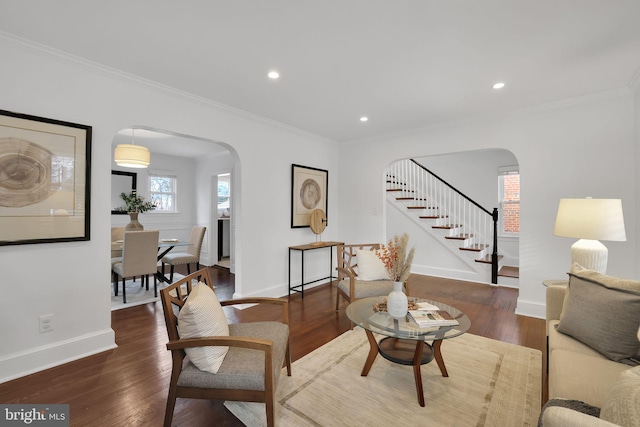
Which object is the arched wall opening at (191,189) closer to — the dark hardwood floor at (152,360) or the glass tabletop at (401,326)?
the dark hardwood floor at (152,360)

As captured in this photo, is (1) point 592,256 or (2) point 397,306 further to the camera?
(1) point 592,256

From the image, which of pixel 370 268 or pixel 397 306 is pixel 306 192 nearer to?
pixel 370 268

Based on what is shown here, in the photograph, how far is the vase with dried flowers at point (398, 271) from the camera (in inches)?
87.3

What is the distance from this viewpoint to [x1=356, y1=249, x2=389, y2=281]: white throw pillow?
3.49 metres

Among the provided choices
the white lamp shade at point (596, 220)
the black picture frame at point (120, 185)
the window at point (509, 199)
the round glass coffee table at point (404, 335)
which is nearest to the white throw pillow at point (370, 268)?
the round glass coffee table at point (404, 335)

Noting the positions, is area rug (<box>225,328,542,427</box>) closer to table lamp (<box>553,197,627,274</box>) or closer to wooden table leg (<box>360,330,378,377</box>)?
wooden table leg (<box>360,330,378,377</box>)

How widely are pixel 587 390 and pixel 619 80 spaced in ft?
10.1

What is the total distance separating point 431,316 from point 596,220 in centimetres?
163

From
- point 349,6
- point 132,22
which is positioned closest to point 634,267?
point 349,6

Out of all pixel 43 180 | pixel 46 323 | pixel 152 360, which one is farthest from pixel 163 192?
pixel 152 360

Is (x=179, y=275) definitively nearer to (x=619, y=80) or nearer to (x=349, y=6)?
(x=349, y=6)

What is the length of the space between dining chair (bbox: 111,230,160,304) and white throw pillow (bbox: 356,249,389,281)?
9.61 ft

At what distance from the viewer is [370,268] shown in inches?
138

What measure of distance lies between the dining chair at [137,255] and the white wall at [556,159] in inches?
165
